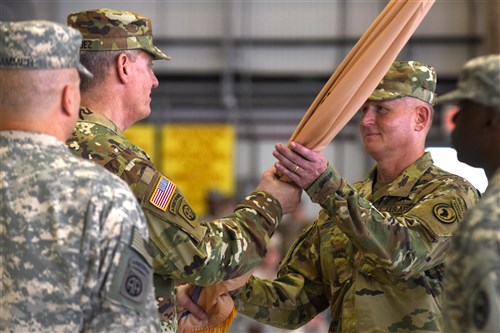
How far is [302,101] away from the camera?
15250mm

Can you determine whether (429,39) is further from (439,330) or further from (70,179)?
(70,179)

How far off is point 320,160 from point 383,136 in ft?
1.55

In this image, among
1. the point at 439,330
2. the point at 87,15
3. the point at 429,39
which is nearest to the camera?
the point at 87,15

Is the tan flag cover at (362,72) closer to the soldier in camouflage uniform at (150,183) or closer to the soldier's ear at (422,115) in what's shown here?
the soldier in camouflage uniform at (150,183)

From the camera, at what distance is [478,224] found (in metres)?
2.69

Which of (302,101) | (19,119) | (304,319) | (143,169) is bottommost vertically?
(302,101)

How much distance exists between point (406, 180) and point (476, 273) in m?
1.73

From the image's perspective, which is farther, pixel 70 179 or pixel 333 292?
pixel 333 292

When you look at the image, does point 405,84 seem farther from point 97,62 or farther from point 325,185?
point 97,62

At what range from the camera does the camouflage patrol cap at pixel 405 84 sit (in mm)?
4445

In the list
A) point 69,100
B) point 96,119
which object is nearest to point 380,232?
point 96,119

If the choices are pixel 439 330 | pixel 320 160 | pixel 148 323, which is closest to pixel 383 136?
pixel 320 160

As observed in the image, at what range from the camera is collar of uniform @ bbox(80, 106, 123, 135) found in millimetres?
3805


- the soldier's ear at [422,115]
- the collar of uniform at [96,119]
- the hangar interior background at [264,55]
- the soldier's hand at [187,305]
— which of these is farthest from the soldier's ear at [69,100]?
the hangar interior background at [264,55]
